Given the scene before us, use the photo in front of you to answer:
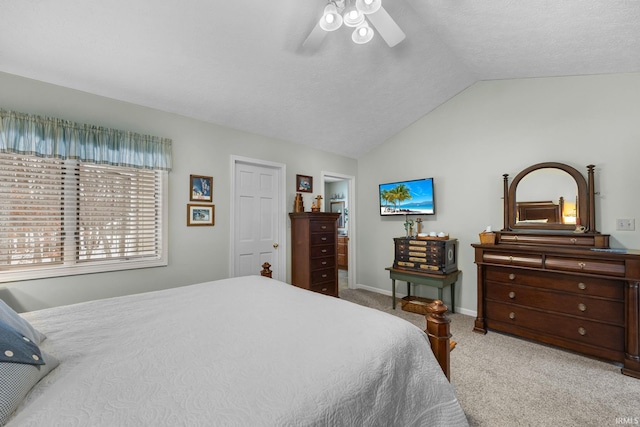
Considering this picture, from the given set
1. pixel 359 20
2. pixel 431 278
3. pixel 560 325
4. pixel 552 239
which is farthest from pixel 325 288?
pixel 359 20

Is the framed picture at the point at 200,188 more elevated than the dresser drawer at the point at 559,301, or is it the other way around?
the framed picture at the point at 200,188

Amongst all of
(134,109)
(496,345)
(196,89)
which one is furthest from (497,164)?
(134,109)

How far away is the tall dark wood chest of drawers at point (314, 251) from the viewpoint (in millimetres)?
3795

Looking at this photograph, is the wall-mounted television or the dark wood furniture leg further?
the wall-mounted television

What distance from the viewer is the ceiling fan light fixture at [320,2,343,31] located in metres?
1.74

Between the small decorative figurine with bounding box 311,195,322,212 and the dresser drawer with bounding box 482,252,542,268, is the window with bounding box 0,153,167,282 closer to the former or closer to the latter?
the small decorative figurine with bounding box 311,195,322,212

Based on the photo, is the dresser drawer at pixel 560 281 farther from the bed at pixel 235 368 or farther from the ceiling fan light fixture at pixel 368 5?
the ceiling fan light fixture at pixel 368 5

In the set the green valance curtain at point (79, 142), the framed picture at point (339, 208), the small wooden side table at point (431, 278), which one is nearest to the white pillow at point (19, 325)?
→ the green valance curtain at point (79, 142)

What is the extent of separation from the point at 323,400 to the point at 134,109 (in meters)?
3.09

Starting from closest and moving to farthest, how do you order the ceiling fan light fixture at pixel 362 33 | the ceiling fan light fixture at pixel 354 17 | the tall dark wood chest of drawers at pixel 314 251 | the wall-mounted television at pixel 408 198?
the ceiling fan light fixture at pixel 354 17 < the ceiling fan light fixture at pixel 362 33 < the tall dark wood chest of drawers at pixel 314 251 < the wall-mounted television at pixel 408 198

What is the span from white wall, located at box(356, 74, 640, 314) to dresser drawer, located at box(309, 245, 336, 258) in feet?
3.44

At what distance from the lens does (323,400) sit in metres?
0.83

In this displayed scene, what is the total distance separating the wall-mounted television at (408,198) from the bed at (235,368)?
285 centimetres

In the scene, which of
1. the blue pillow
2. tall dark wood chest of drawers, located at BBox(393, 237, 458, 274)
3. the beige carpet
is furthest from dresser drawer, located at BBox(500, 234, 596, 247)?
the blue pillow
